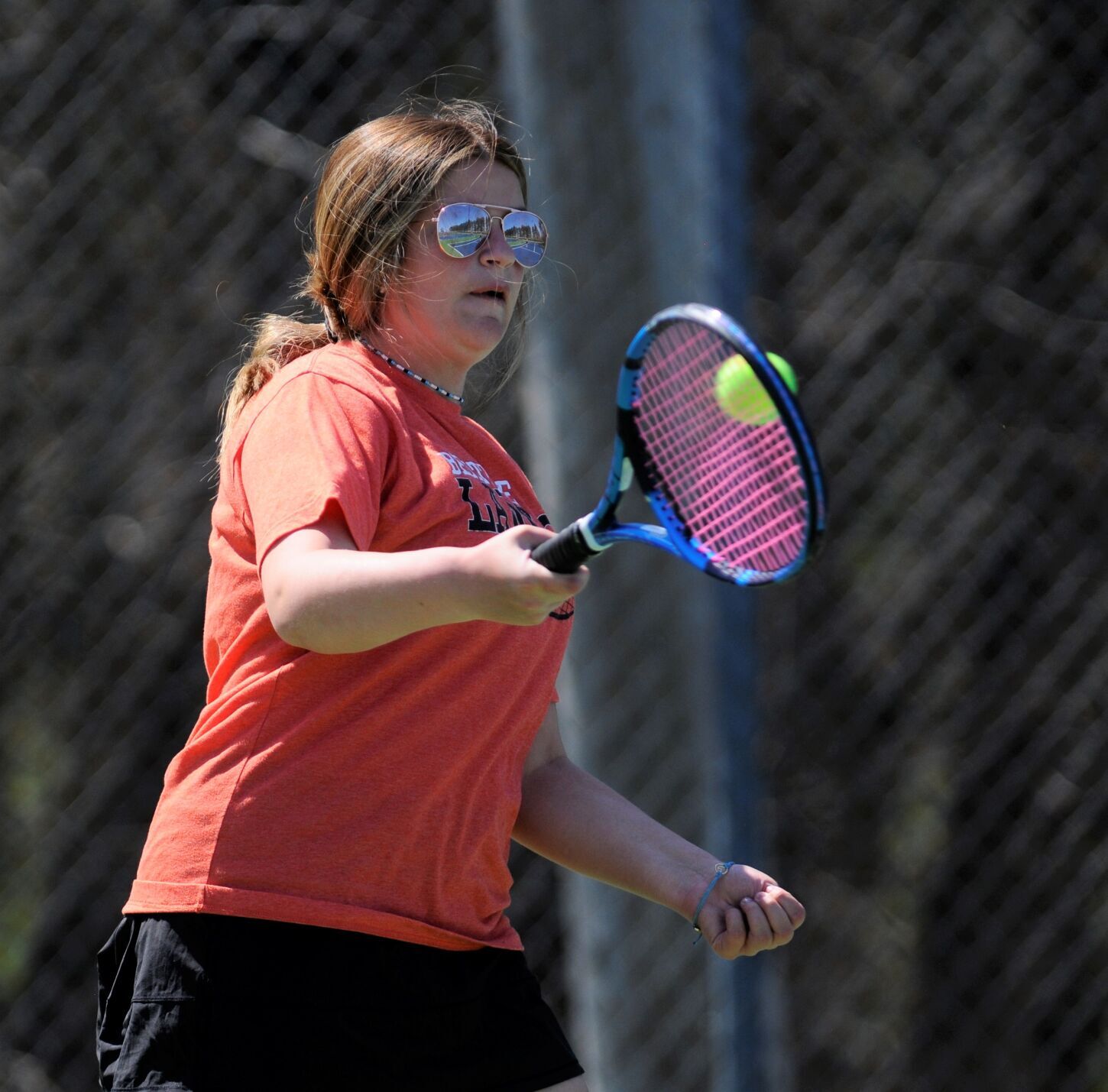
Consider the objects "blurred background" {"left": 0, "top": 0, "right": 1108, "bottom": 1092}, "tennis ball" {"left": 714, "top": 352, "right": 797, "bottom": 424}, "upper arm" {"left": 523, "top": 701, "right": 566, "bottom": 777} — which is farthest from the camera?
"blurred background" {"left": 0, "top": 0, "right": 1108, "bottom": 1092}

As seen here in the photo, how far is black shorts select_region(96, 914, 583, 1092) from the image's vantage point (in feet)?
5.71

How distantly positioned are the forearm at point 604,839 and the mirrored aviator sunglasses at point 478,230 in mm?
680

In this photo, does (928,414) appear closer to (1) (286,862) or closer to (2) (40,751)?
Result: (2) (40,751)

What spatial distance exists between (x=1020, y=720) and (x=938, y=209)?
4.53ft

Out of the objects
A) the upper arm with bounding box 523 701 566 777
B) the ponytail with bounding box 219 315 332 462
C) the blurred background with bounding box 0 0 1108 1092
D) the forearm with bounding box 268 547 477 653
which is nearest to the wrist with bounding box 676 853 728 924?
the upper arm with bounding box 523 701 566 777

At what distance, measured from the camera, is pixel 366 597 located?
1494mm

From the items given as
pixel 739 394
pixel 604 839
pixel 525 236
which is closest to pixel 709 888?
pixel 604 839

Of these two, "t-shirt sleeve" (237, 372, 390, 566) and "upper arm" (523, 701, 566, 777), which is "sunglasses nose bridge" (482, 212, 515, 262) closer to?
"t-shirt sleeve" (237, 372, 390, 566)

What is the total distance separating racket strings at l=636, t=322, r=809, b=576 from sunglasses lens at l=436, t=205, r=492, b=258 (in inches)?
14.3

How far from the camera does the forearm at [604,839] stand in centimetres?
201

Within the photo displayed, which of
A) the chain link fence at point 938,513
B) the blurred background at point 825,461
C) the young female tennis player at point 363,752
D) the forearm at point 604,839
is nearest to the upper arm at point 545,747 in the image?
the forearm at point 604,839

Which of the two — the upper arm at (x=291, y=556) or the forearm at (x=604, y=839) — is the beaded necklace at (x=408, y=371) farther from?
the forearm at (x=604, y=839)

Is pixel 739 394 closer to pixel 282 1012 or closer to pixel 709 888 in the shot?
pixel 709 888

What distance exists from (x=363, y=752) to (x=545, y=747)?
1.46 ft
